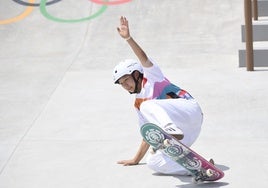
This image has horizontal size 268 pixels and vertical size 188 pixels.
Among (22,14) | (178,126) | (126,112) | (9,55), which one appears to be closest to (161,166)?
(178,126)

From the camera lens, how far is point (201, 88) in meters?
11.5

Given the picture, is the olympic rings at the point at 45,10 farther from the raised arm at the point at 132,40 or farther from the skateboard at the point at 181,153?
the skateboard at the point at 181,153

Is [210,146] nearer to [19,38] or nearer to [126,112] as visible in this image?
[126,112]

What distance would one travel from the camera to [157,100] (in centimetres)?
763

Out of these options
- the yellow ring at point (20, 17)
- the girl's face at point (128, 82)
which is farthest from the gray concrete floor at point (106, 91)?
the girl's face at point (128, 82)

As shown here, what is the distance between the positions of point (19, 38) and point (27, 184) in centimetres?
689

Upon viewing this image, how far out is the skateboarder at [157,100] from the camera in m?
7.53

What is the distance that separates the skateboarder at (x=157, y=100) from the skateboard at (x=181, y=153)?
0.15 metres

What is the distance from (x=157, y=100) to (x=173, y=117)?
0.23 meters

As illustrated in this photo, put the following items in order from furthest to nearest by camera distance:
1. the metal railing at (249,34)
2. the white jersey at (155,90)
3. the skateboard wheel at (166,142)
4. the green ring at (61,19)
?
1. the green ring at (61,19)
2. the metal railing at (249,34)
3. the white jersey at (155,90)
4. the skateboard wheel at (166,142)

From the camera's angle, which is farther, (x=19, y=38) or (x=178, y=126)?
(x=19, y=38)

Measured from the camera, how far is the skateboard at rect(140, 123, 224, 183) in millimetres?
7242

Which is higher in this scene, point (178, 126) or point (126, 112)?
point (178, 126)

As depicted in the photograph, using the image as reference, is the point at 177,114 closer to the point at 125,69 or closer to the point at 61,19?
the point at 125,69
